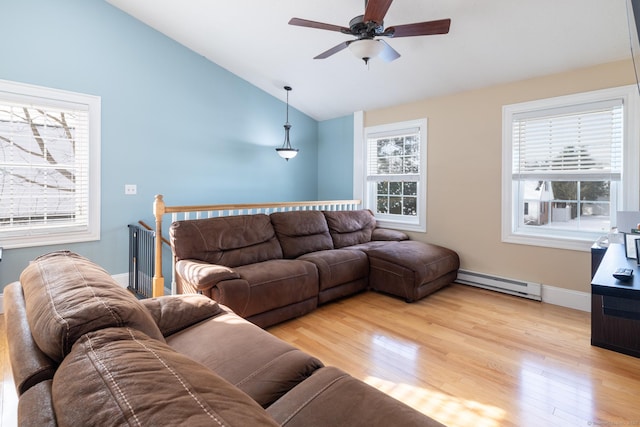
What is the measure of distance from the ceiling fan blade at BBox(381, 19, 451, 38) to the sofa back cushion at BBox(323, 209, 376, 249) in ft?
7.59

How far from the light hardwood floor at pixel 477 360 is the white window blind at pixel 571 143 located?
1409mm

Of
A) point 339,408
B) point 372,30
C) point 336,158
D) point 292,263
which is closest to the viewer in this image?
point 339,408

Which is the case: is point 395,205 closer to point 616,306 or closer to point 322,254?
point 322,254

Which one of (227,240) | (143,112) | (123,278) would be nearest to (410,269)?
(227,240)

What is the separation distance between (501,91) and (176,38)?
405 centimetres

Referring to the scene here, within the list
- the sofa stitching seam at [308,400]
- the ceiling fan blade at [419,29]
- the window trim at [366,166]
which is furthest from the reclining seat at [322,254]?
the ceiling fan blade at [419,29]

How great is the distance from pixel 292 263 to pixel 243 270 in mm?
495

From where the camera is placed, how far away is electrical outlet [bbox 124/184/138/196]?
3.93 meters

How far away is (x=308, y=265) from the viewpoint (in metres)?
3.19

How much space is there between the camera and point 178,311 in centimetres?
173

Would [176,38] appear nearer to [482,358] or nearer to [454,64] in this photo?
[454,64]

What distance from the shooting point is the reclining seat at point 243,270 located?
2574 millimetres

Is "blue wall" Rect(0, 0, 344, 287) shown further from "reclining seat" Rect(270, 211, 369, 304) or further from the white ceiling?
"reclining seat" Rect(270, 211, 369, 304)

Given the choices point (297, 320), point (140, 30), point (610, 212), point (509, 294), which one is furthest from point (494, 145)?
point (140, 30)
